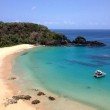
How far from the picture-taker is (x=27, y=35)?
10875 centimetres

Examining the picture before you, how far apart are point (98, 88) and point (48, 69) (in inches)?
662

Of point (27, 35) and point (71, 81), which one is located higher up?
point (27, 35)

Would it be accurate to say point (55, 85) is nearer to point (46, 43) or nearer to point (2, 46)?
point (2, 46)

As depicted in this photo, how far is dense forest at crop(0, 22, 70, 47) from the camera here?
101125 mm

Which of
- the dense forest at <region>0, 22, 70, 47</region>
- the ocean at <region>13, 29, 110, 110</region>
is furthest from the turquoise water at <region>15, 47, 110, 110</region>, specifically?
the dense forest at <region>0, 22, 70, 47</region>

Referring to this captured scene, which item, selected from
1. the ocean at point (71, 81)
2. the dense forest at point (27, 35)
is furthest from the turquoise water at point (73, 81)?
the dense forest at point (27, 35)

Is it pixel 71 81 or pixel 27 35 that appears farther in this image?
pixel 27 35

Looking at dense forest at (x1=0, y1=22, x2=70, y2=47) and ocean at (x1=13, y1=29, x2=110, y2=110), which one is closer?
ocean at (x1=13, y1=29, x2=110, y2=110)

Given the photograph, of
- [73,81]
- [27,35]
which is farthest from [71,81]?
[27,35]

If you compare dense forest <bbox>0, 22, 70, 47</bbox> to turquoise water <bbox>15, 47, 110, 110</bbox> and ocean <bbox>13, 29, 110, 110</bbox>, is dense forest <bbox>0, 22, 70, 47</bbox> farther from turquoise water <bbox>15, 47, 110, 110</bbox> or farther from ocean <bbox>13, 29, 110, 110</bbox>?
ocean <bbox>13, 29, 110, 110</bbox>

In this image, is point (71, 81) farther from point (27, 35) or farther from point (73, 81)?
point (27, 35)

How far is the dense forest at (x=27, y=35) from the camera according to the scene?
332ft

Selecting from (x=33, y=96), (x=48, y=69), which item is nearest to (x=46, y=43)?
(x=48, y=69)

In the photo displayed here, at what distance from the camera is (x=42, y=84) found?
131 ft
